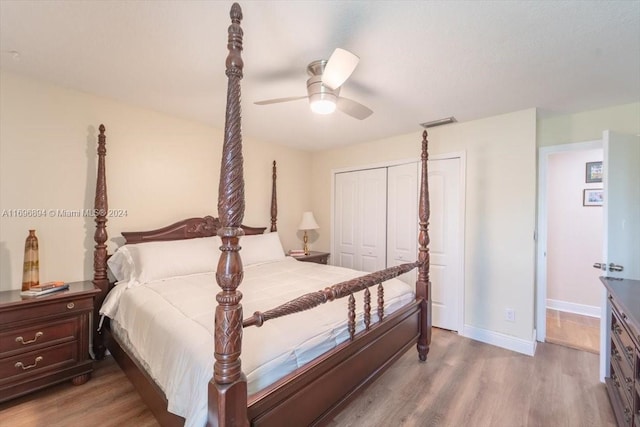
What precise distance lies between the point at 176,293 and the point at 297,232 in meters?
2.61

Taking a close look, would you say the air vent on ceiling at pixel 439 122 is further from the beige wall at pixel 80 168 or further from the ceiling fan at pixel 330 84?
the beige wall at pixel 80 168

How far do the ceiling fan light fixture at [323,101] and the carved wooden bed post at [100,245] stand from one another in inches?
76.4

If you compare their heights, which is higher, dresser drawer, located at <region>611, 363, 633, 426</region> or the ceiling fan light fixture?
the ceiling fan light fixture

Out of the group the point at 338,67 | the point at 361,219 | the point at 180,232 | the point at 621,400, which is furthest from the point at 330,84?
the point at 621,400

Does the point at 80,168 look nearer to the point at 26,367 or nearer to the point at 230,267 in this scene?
the point at 26,367

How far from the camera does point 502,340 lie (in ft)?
9.45

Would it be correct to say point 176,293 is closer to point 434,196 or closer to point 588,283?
point 434,196

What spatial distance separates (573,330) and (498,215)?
1713 millimetres

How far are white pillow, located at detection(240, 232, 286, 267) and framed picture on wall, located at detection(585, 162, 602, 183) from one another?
13.4 ft

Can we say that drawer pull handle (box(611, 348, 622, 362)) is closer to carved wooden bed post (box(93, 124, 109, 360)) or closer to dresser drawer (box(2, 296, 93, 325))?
dresser drawer (box(2, 296, 93, 325))

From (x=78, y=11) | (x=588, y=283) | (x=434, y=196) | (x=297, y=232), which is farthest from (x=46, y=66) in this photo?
(x=588, y=283)

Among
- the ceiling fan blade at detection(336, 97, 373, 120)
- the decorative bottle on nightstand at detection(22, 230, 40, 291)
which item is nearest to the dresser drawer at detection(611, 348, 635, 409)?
the ceiling fan blade at detection(336, 97, 373, 120)

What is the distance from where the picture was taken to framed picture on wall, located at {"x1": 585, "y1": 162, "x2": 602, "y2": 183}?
361cm

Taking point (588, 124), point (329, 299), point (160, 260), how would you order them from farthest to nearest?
1. point (588, 124)
2. point (160, 260)
3. point (329, 299)
